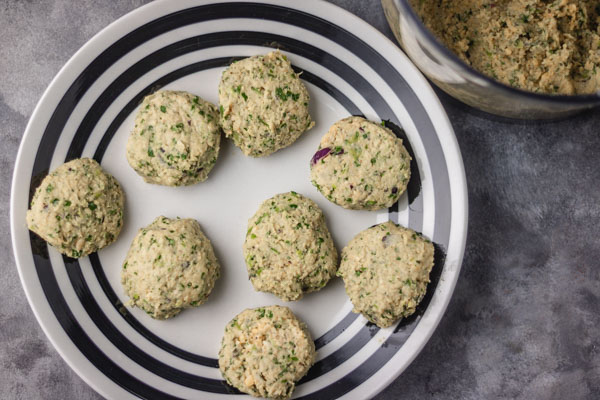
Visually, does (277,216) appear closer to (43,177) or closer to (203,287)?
(203,287)

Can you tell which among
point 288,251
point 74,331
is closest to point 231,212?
point 288,251

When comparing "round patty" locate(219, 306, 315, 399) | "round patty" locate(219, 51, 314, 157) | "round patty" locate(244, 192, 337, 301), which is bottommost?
"round patty" locate(219, 306, 315, 399)

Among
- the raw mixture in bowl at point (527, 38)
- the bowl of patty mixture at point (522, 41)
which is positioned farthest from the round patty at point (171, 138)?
the raw mixture in bowl at point (527, 38)

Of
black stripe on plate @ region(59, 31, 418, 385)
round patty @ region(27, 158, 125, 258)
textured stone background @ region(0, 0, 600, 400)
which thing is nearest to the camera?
round patty @ region(27, 158, 125, 258)

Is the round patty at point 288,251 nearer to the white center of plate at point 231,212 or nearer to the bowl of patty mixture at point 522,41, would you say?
the white center of plate at point 231,212

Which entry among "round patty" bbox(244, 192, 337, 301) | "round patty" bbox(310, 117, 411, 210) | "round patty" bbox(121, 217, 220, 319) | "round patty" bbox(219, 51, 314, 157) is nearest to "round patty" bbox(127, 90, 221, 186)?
"round patty" bbox(219, 51, 314, 157)

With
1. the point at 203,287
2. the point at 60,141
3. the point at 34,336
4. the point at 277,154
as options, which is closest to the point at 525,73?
the point at 277,154

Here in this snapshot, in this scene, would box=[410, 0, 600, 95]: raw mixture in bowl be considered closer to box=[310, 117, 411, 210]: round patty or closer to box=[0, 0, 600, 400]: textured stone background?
box=[0, 0, 600, 400]: textured stone background
